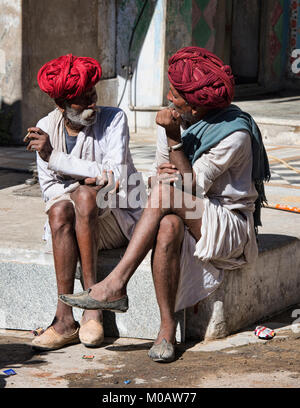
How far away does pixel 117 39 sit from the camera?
424 inches

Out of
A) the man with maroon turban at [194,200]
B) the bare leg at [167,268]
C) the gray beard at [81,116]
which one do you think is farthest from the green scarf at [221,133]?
the gray beard at [81,116]

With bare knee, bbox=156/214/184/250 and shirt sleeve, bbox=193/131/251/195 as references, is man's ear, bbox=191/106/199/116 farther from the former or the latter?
bare knee, bbox=156/214/184/250

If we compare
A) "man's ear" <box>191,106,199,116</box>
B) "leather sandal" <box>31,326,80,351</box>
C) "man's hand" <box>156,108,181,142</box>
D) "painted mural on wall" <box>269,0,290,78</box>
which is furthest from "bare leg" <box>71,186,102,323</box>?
"painted mural on wall" <box>269,0,290,78</box>

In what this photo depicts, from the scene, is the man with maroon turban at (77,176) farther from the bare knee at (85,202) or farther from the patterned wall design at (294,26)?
the patterned wall design at (294,26)

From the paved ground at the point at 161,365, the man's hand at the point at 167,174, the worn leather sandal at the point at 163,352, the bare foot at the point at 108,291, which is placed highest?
the man's hand at the point at 167,174

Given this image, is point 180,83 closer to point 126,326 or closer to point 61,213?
point 61,213

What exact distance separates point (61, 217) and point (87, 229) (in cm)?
14

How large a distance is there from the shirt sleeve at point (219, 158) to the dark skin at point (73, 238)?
0.50 meters

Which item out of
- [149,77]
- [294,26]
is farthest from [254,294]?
[294,26]

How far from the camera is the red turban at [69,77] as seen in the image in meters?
4.05

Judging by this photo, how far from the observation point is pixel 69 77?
4.05 meters

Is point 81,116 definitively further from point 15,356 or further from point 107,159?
point 15,356

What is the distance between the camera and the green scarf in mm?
3877

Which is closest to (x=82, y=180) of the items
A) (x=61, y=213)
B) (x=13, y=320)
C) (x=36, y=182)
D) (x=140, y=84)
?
(x=61, y=213)
